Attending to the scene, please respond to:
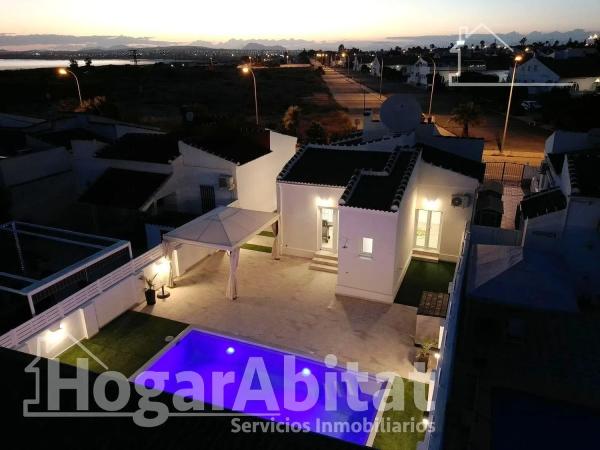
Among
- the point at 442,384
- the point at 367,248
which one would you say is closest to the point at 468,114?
the point at 367,248

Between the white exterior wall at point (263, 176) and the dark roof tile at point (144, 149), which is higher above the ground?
the dark roof tile at point (144, 149)

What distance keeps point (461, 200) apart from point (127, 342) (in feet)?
50.9

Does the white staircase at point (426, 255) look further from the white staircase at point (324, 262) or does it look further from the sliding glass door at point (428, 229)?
the white staircase at point (324, 262)

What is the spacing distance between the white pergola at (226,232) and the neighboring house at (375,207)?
207 centimetres

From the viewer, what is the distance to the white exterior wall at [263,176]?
2472 cm

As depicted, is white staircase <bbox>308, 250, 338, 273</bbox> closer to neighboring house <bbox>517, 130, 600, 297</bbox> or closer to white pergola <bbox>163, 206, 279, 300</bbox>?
white pergola <bbox>163, 206, 279, 300</bbox>

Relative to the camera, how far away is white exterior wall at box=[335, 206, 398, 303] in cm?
1788

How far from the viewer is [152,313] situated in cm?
1817

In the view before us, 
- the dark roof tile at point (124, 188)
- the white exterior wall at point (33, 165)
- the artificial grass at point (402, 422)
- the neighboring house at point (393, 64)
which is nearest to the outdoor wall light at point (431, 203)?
the artificial grass at point (402, 422)

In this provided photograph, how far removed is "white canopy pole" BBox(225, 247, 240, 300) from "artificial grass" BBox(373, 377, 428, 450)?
7.89 meters

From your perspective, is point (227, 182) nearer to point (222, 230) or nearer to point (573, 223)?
point (222, 230)

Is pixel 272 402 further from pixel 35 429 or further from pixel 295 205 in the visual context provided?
pixel 295 205

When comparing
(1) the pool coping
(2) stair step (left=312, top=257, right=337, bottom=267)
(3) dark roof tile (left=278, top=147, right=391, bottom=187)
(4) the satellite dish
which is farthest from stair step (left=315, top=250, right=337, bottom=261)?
(4) the satellite dish

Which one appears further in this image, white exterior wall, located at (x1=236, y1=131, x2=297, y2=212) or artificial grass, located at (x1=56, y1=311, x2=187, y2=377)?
white exterior wall, located at (x1=236, y1=131, x2=297, y2=212)
